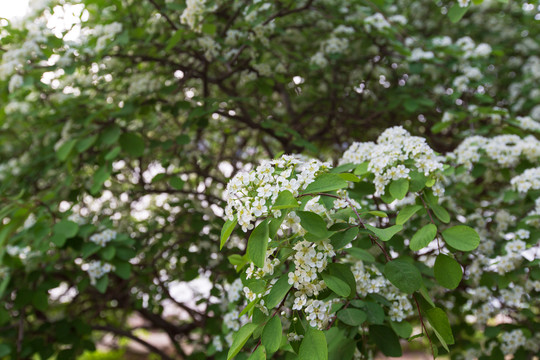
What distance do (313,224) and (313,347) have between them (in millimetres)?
356

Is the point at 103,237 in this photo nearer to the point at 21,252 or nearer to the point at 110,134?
the point at 110,134

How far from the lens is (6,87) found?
10.0 feet

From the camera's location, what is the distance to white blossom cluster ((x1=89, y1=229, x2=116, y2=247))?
7.93ft

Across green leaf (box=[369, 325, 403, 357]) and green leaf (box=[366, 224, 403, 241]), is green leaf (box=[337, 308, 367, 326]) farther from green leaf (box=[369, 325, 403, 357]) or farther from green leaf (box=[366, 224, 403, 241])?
green leaf (box=[366, 224, 403, 241])

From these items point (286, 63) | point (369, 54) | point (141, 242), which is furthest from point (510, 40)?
point (141, 242)

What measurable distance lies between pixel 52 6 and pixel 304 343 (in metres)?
2.84

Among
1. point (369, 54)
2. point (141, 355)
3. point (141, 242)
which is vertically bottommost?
point (141, 355)

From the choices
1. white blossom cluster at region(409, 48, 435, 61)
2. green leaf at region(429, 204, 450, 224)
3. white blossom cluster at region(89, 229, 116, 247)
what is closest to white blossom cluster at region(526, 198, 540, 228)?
green leaf at region(429, 204, 450, 224)

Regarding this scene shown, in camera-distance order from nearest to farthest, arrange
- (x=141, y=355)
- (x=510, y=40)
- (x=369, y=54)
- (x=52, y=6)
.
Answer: (x=52, y=6) < (x=369, y=54) < (x=510, y=40) < (x=141, y=355)

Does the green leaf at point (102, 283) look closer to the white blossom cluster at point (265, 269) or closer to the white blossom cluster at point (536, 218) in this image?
the white blossom cluster at point (265, 269)

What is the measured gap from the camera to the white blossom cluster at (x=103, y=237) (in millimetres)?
2416

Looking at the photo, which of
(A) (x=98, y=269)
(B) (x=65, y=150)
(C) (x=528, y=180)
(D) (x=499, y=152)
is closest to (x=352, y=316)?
(C) (x=528, y=180)

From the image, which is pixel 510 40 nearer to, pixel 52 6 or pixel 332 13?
pixel 332 13

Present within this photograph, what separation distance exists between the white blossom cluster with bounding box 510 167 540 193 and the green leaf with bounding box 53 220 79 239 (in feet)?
7.66
